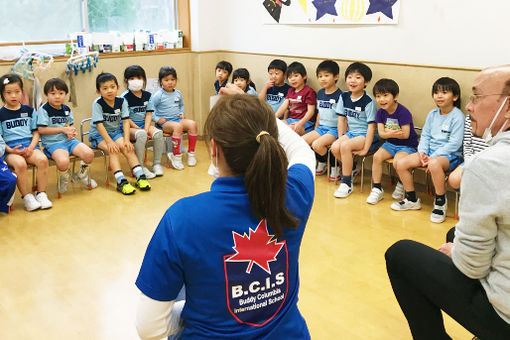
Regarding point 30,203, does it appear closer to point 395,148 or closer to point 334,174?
point 334,174

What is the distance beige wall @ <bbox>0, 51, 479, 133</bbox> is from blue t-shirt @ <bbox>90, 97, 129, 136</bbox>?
710 millimetres

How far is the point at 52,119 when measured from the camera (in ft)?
13.8

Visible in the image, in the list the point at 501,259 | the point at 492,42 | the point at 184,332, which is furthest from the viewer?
the point at 492,42

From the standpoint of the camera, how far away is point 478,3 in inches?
148

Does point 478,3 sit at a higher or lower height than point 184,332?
higher

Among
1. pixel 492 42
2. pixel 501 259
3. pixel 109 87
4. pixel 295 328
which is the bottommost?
pixel 295 328

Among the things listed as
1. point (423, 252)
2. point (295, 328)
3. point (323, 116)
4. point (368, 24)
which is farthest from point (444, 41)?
point (295, 328)

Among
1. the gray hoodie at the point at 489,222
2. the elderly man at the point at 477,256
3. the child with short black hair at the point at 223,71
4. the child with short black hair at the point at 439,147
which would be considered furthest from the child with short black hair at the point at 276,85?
the gray hoodie at the point at 489,222

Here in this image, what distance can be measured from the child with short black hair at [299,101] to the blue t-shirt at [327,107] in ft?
0.44

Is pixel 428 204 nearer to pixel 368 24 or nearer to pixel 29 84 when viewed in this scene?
pixel 368 24

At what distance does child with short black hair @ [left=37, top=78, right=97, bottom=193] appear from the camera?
13.5 ft

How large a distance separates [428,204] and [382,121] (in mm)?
748

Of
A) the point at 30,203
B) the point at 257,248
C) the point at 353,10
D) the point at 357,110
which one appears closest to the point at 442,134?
the point at 357,110

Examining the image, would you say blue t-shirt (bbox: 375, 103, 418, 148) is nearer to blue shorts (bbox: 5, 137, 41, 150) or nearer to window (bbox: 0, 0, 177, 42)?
blue shorts (bbox: 5, 137, 41, 150)
